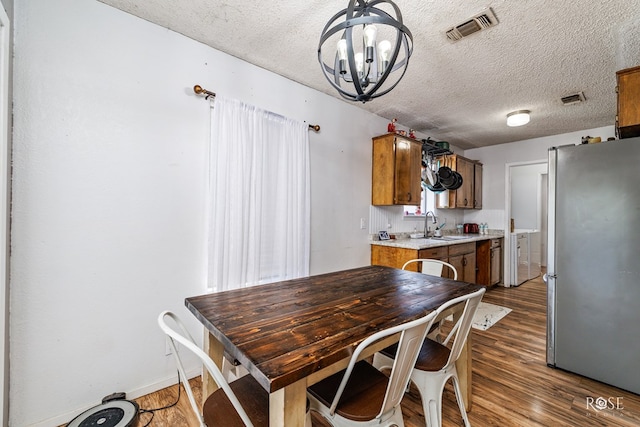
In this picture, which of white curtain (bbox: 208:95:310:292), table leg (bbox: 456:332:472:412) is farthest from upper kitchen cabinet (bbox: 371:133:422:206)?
table leg (bbox: 456:332:472:412)

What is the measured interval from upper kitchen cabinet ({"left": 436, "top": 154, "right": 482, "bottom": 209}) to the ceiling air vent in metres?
1.48

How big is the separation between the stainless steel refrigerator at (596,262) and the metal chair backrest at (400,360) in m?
1.85

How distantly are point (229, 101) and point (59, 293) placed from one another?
66.0 inches

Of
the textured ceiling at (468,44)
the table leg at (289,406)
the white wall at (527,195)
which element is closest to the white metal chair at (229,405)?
the table leg at (289,406)

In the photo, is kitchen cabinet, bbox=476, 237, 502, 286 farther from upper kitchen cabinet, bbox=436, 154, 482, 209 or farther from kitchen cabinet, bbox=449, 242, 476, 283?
upper kitchen cabinet, bbox=436, 154, 482, 209

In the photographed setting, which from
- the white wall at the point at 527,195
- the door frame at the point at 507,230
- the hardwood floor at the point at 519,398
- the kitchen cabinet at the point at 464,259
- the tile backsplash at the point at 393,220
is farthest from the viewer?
the white wall at the point at 527,195

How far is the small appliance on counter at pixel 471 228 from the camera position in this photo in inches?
195

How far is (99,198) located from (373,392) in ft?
6.22

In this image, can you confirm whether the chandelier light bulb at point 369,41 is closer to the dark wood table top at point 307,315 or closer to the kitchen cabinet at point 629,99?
the dark wood table top at point 307,315

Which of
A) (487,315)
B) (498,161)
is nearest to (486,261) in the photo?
(487,315)

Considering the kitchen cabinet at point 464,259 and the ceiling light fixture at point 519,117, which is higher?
the ceiling light fixture at point 519,117

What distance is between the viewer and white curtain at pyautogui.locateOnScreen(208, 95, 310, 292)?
2.08m

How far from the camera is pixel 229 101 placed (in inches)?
84.4

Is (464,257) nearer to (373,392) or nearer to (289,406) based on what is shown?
(373,392)
